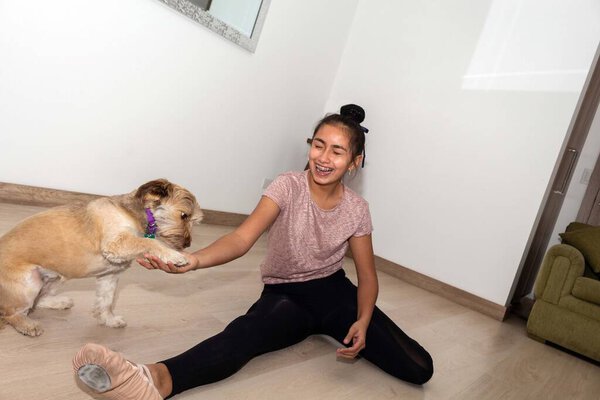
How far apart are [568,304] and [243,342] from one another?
283cm

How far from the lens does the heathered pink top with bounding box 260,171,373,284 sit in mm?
2029

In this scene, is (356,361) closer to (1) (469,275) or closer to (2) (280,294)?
(2) (280,294)

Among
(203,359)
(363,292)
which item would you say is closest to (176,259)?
(203,359)

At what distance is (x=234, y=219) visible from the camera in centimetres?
453

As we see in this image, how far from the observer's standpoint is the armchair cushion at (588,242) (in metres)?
3.45

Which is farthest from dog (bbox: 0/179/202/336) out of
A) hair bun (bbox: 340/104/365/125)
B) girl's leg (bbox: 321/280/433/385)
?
hair bun (bbox: 340/104/365/125)

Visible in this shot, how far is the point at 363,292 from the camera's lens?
6.87ft

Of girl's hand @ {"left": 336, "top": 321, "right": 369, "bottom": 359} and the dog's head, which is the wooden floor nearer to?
girl's hand @ {"left": 336, "top": 321, "right": 369, "bottom": 359}

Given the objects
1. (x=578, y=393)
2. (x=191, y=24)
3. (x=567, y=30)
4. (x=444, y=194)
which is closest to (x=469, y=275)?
(x=444, y=194)

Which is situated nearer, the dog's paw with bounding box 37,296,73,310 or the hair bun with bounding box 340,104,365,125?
the dog's paw with bounding box 37,296,73,310

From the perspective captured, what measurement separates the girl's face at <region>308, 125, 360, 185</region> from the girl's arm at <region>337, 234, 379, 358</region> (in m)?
0.40

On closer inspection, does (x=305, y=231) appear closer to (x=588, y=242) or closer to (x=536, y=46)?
(x=588, y=242)

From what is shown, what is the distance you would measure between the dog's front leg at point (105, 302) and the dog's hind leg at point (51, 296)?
0.55 ft

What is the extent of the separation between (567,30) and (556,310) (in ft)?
8.09
